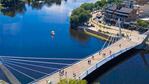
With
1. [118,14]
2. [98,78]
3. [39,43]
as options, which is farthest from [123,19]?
[98,78]

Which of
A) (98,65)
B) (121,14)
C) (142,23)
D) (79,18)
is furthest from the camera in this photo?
(121,14)

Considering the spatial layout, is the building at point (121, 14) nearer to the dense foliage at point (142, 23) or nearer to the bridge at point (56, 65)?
the dense foliage at point (142, 23)

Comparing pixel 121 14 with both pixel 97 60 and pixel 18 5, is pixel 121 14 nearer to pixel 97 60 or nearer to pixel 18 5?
pixel 97 60

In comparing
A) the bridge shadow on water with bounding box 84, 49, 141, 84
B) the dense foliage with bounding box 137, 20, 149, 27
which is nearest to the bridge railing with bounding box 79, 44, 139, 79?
the bridge shadow on water with bounding box 84, 49, 141, 84

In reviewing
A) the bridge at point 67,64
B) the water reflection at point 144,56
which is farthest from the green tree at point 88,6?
the water reflection at point 144,56

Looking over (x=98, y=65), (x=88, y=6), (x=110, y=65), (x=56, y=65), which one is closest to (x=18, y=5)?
(x=88, y=6)
